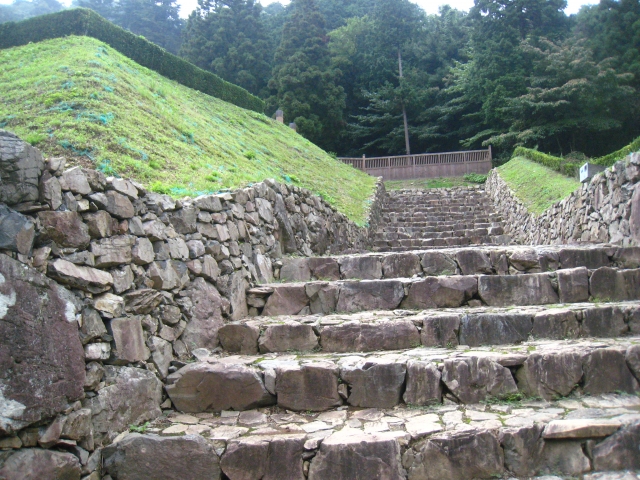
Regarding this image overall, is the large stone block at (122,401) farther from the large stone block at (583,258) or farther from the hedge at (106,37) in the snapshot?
the hedge at (106,37)

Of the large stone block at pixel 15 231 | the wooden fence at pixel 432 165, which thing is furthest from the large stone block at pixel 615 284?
the wooden fence at pixel 432 165

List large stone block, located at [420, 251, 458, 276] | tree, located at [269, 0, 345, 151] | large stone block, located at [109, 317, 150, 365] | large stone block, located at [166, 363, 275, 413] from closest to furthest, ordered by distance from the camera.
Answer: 1. large stone block, located at [109, 317, 150, 365]
2. large stone block, located at [166, 363, 275, 413]
3. large stone block, located at [420, 251, 458, 276]
4. tree, located at [269, 0, 345, 151]

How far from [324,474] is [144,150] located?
4.62 metres

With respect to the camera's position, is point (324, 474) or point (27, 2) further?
point (27, 2)

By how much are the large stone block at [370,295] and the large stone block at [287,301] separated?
444mm

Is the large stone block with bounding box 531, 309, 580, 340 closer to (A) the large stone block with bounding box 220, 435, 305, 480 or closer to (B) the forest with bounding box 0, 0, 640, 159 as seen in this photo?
(A) the large stone block with bounding box 220, 435, 305, 480

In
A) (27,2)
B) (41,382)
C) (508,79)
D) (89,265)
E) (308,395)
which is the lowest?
(308,395)

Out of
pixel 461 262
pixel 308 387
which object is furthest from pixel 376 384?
pixel 461 262

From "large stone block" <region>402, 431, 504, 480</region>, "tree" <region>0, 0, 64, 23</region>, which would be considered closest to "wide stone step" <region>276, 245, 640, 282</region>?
"large stone block" <region>402, 431, 504, 480</region>

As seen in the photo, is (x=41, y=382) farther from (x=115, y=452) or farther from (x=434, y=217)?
(x=434, y=217)

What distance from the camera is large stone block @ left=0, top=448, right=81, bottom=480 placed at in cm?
304

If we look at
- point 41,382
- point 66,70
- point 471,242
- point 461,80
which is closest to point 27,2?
point 461,80

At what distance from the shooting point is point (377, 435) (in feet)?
12.1

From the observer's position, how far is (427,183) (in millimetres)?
21250
